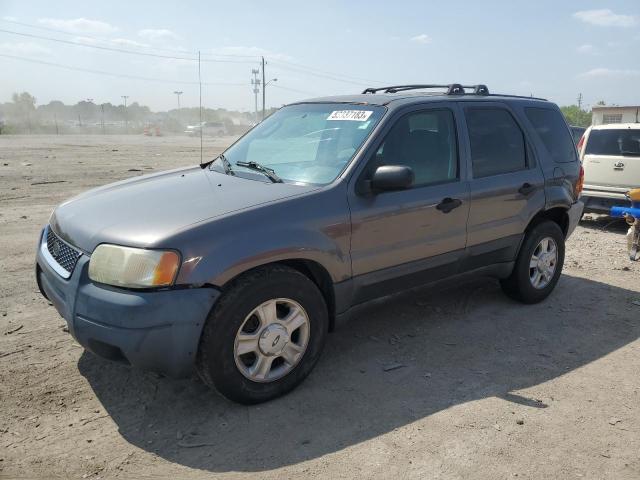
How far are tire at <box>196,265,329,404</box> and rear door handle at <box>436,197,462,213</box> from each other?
4.05 ft

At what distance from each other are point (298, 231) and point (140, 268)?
36.8 inches

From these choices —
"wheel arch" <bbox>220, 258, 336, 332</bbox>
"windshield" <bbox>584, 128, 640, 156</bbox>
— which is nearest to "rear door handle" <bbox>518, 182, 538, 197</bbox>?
"wheel arch" <bbox>220, 258, 336, 332</bbox>

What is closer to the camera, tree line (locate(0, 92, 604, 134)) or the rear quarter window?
the rear quarter window

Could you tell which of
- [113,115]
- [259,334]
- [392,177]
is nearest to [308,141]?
[392,177]

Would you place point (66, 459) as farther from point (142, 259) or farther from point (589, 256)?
point (589, 256)

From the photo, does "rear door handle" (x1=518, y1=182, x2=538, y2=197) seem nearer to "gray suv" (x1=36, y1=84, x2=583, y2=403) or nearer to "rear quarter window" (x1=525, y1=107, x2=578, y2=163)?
"gray suv" (x1=36, y1=84, x2=583, y2=403)

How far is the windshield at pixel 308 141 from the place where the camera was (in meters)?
3.75

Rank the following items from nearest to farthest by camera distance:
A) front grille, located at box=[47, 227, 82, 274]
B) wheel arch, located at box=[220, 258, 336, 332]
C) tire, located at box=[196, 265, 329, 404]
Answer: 1. tire, located at box=[196, 265, 329, 404]
2. front grille, located at box=[47, 227, 82, 274]
3. wheel arch, located at box=[220, 258, 336, 332]

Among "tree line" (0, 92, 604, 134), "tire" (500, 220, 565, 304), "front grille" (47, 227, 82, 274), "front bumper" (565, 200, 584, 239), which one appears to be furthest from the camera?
"tree line" (0, 92, 604, 134)

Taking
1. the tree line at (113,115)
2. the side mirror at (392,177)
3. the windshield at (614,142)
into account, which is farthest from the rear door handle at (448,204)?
the tree line at (113,115)

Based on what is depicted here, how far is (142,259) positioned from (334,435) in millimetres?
1416

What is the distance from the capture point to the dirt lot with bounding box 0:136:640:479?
282 cm

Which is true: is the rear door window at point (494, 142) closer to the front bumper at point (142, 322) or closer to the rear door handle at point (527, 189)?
the rear door handle at point (527, 189)

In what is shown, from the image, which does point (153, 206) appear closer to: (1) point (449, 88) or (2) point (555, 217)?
(1) point (449, 88)
